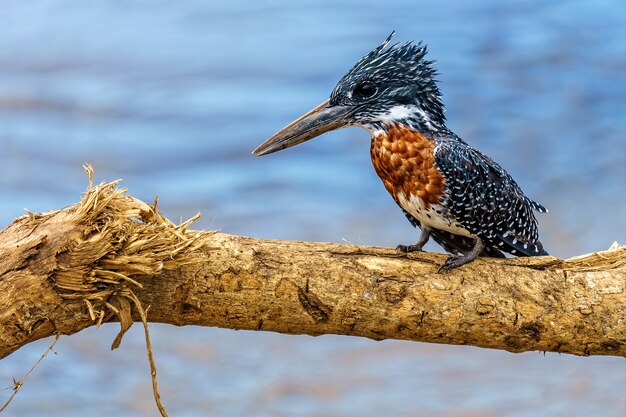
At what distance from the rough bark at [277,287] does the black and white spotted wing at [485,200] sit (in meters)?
0.10

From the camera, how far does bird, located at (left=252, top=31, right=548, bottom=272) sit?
7.63 ft

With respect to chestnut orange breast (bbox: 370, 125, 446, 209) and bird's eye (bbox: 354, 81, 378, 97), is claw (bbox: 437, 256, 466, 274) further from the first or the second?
bird's eye (bbox: 354, 81, 378, 97)

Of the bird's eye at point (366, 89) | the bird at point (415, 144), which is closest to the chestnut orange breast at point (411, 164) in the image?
the bird at point (415, 144)

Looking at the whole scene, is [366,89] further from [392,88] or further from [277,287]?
[277,287]

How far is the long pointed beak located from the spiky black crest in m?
0.03

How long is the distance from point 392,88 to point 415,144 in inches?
7.0

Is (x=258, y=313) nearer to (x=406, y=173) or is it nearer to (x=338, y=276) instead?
(x=338, y=276)

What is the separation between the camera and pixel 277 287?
7.16 ft

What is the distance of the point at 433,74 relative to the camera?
242 cm

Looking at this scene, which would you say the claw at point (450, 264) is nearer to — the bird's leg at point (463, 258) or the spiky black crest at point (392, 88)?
the bird's leg at point (463, 258)

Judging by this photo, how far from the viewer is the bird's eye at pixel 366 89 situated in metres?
2.36

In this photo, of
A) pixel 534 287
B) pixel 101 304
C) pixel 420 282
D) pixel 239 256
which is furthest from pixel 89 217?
pixel 534 287

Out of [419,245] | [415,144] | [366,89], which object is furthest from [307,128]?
[419,245]

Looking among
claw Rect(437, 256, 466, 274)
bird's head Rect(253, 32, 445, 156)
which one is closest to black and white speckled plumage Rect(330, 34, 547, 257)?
bird's head Rect(253, 32, 445, 156)
